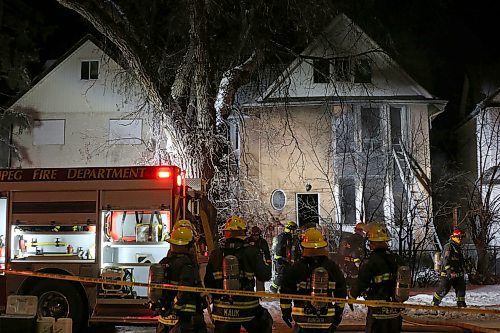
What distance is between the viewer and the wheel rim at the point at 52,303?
9.50 meters

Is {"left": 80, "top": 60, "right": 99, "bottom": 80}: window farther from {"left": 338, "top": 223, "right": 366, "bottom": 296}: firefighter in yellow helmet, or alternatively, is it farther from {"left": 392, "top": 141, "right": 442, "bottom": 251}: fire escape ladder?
{"left": 338, "top": 223, "right": 366, "bottom": 296}: firefighter in yellow helmet

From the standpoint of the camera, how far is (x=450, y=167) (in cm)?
2627

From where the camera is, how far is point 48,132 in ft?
78.2

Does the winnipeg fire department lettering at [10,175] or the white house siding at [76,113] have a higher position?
the white house siding at [76,113]

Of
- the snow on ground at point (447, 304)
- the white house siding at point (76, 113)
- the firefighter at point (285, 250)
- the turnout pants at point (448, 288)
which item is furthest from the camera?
the white house siding at point (76, 113)

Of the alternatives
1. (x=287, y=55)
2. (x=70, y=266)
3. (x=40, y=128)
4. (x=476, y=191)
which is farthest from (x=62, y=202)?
(x=40, y=128)

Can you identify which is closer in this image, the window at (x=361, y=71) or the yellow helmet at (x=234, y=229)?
the yellow helmet at (x=234, y=229)

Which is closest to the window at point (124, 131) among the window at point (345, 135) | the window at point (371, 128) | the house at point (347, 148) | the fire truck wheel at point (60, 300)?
the house at point (347, 148)

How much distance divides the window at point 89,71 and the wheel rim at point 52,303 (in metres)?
15.4

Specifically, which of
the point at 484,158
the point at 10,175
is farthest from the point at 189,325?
the point at 484,158

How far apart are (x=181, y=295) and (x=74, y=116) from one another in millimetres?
18604

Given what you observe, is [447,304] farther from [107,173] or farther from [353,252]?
[107,173]

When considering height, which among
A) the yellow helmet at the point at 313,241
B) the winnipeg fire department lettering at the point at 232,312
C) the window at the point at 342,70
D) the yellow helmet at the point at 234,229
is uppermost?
the window at the point at 342,70

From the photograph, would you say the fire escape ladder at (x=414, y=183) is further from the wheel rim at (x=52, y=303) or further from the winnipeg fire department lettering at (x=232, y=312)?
the winnipeg fire department lettering at (x=232, y=312)
